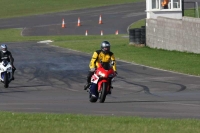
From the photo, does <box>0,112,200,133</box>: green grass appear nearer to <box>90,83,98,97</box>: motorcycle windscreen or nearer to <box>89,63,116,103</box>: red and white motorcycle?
<box>89,63,116,103</box>: red and white motorcycle

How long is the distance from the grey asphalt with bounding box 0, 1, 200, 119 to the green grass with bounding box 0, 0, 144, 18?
1343 inches

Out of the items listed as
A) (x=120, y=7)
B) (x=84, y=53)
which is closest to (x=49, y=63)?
(x=84, y=53)

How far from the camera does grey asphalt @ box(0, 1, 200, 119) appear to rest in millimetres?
15025

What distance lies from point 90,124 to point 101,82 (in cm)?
541

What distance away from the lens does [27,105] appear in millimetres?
16359

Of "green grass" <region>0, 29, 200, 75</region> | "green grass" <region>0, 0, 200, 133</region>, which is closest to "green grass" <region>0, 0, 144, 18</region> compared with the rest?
"green grass" <region>0, 0, 200, 133</region>

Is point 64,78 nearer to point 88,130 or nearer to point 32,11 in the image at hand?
point 88,130

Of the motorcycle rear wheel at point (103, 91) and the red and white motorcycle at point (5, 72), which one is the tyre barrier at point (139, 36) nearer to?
the red and white motorcycle at point (5, 72)

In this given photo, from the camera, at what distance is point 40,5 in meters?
72.0

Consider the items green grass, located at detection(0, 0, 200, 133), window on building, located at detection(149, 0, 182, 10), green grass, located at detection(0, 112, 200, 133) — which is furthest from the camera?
window on building, located at detection(149, 0, 182, 10)

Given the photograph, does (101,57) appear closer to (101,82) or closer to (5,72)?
(101,82)

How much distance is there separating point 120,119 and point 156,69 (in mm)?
15084

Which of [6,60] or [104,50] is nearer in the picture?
[104,50]

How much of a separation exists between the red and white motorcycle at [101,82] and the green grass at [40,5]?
50601 millimetres
